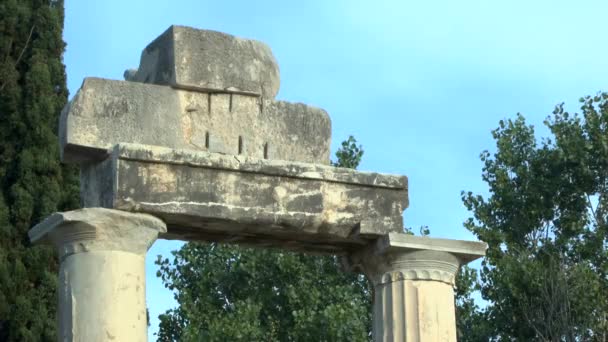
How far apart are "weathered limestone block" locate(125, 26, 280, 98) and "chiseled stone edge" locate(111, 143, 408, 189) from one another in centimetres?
64

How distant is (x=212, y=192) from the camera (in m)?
9.68

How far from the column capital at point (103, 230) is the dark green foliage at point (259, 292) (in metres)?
14.0

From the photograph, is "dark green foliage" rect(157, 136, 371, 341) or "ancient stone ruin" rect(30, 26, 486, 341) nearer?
"ancient stone ruin" rect(30, 26, 486, 341)

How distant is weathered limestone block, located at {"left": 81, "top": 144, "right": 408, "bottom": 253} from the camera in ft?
31.0

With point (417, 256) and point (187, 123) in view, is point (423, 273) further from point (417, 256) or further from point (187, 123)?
point (187, 123)

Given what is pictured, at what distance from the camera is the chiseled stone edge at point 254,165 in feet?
31.0

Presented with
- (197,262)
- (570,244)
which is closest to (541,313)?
(570,244)

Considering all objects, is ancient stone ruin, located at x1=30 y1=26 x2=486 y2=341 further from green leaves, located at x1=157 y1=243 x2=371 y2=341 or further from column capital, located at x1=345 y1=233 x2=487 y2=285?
green leaves, located at x1=157 y1=243 x2=371 y2=341

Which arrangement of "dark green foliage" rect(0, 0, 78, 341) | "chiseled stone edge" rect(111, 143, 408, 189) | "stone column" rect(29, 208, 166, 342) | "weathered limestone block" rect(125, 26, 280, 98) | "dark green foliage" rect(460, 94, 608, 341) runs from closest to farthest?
"stone column" rect(29, 208, 166, 342)
"chiseled stone edge" rect(111, 143, 408, 189)
"weathered limestone block" rect(125, 26, 280, 98)
"dark green foliage" rect(0, 0, 78, 341)
"dark green foliage" rect(460, 94, 608, 341)

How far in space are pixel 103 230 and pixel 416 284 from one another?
2594 mm

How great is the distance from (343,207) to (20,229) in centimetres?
949

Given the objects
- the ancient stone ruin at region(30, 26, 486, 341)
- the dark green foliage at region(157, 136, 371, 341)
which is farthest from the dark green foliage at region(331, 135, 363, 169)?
the ancient stone ruin at region(30, 26, 486, 341)

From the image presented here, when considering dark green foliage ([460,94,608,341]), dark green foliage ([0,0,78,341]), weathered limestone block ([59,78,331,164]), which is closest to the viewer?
weathered limestone block ([59,78,331,164])

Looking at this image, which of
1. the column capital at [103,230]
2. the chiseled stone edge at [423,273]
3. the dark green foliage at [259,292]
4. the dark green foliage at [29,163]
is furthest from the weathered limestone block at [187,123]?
the dark green foliage at [259,292]
